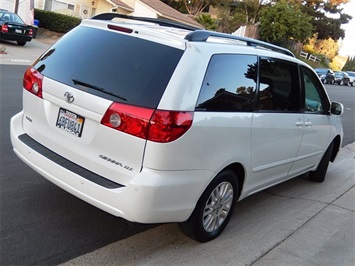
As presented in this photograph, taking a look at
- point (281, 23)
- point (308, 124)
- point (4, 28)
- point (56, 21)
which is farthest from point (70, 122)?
point (281, 23)

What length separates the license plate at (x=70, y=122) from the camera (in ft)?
10.8

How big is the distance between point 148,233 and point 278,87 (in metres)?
2.04

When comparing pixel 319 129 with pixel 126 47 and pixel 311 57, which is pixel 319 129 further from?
pixel 311 57

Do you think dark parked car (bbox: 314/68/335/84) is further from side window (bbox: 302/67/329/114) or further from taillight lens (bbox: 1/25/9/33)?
Result: side window (bbox: 302/67/329/114)

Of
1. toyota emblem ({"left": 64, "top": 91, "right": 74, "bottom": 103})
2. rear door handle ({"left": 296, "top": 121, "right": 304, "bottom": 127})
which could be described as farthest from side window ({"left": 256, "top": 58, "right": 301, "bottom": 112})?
toyota emblem ({"left": 64, "top": 91, "right": 74, "bottom": 103})

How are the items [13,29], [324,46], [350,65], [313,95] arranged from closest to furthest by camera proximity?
1. [313,95]
2. [13,29]
3. [324,46]
4. [350,65]

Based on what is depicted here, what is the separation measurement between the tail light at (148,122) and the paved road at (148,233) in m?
1.09

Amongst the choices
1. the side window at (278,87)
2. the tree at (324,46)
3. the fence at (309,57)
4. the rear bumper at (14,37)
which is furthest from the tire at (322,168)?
the tree at (324,46)

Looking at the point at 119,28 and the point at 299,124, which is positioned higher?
the point at 119,28

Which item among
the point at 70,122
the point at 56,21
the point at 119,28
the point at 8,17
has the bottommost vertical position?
the point at 56,21

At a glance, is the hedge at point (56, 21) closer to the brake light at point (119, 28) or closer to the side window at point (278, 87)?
the side window at point (278, 87)

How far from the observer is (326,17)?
55.8 metres

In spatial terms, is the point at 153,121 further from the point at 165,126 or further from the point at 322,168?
the point at 322,168

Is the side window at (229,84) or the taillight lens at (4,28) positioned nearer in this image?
the side window at (229,84)
